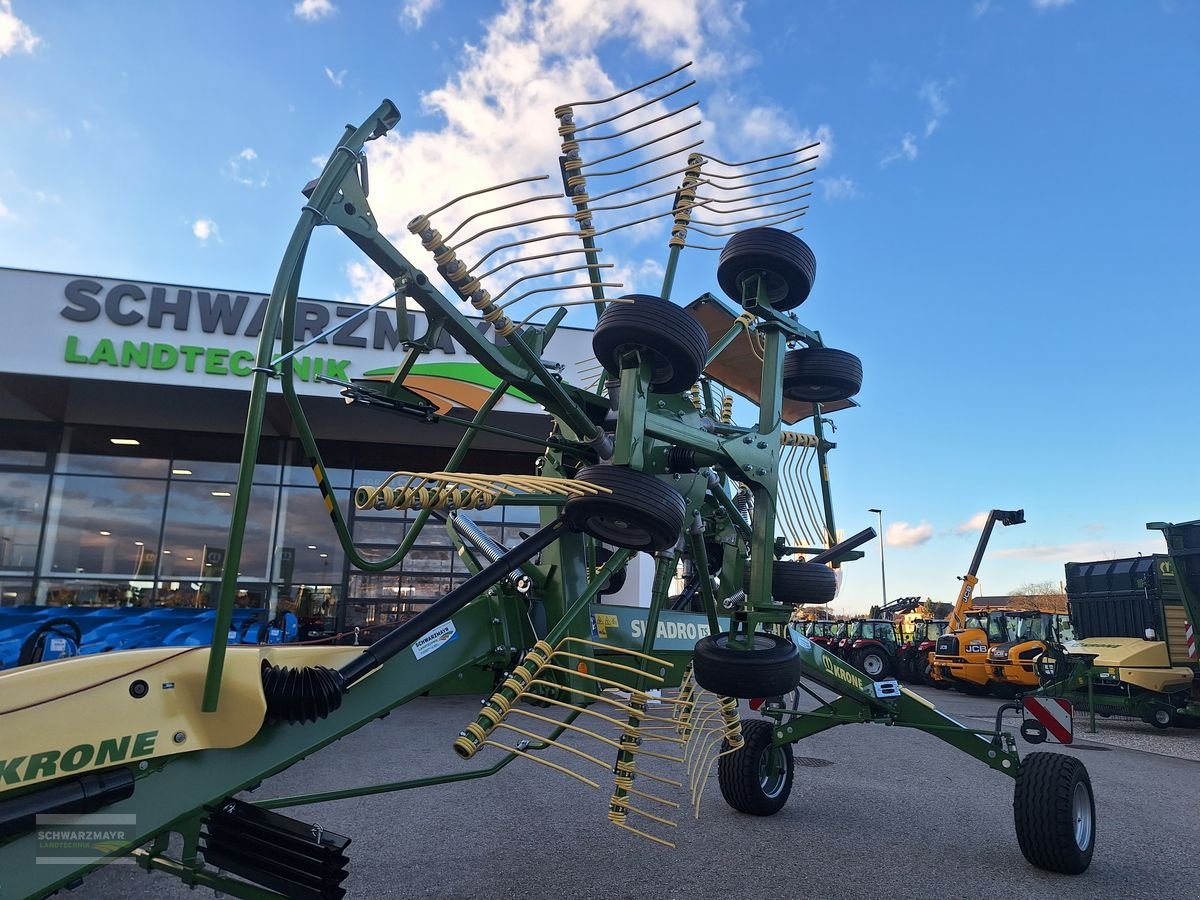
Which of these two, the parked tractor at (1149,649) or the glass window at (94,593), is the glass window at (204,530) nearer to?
the glass window at (94,593)

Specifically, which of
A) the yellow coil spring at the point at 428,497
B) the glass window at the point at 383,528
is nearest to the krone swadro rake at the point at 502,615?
the yellow coil spring at the point at 428,497

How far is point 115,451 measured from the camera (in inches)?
595

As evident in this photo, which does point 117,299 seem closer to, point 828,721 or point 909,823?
point 828,721

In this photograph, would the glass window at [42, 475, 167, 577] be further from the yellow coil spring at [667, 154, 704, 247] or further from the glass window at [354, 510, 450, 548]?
the yellow coil spring at [667, 154, 704, 247]

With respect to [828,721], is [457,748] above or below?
above

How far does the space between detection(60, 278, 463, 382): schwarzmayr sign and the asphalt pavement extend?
259 inches

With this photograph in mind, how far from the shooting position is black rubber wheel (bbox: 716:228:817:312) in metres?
3.95

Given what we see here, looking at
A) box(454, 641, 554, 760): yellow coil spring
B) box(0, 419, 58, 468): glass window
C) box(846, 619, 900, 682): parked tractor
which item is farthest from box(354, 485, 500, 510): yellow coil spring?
box(846, 619, 900, 682): parked tractor

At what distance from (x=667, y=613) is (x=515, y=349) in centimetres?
177

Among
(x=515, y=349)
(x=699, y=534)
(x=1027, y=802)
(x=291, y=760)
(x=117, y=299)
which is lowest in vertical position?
(x=1027, y=802)

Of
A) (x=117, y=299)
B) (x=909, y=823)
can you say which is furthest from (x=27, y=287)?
(x=909, y=823)

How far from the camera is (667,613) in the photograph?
13.3 feet

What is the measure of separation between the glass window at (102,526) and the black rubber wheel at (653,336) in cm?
1458

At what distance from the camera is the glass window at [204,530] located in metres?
14.8
